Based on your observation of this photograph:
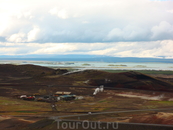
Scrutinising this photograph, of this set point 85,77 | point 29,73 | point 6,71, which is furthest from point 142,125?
point 6,71

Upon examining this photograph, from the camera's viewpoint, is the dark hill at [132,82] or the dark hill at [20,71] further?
the dark hill at [20,71]

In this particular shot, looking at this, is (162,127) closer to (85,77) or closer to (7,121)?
(7,121)

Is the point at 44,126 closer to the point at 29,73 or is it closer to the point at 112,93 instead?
the point at 112,93

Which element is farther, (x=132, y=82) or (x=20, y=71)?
(x=20, y=71)

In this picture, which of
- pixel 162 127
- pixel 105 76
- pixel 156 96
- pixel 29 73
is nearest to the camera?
pixel 162 127

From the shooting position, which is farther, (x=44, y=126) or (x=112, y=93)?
(x=112, y=93)

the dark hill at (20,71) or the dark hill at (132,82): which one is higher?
the dark hill at (20,71)

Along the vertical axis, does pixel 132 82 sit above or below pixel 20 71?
below

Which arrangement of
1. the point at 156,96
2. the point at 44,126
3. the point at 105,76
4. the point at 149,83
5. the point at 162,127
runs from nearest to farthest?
1. the point at 162,127
2. the point at 44,126
3. the point at 156,96
4. the point at 149,83
5. the point at 105,76

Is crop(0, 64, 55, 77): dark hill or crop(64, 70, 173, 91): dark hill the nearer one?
crop(64, 70, 173, 91): dark hill

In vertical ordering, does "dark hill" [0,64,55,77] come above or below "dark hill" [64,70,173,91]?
above
